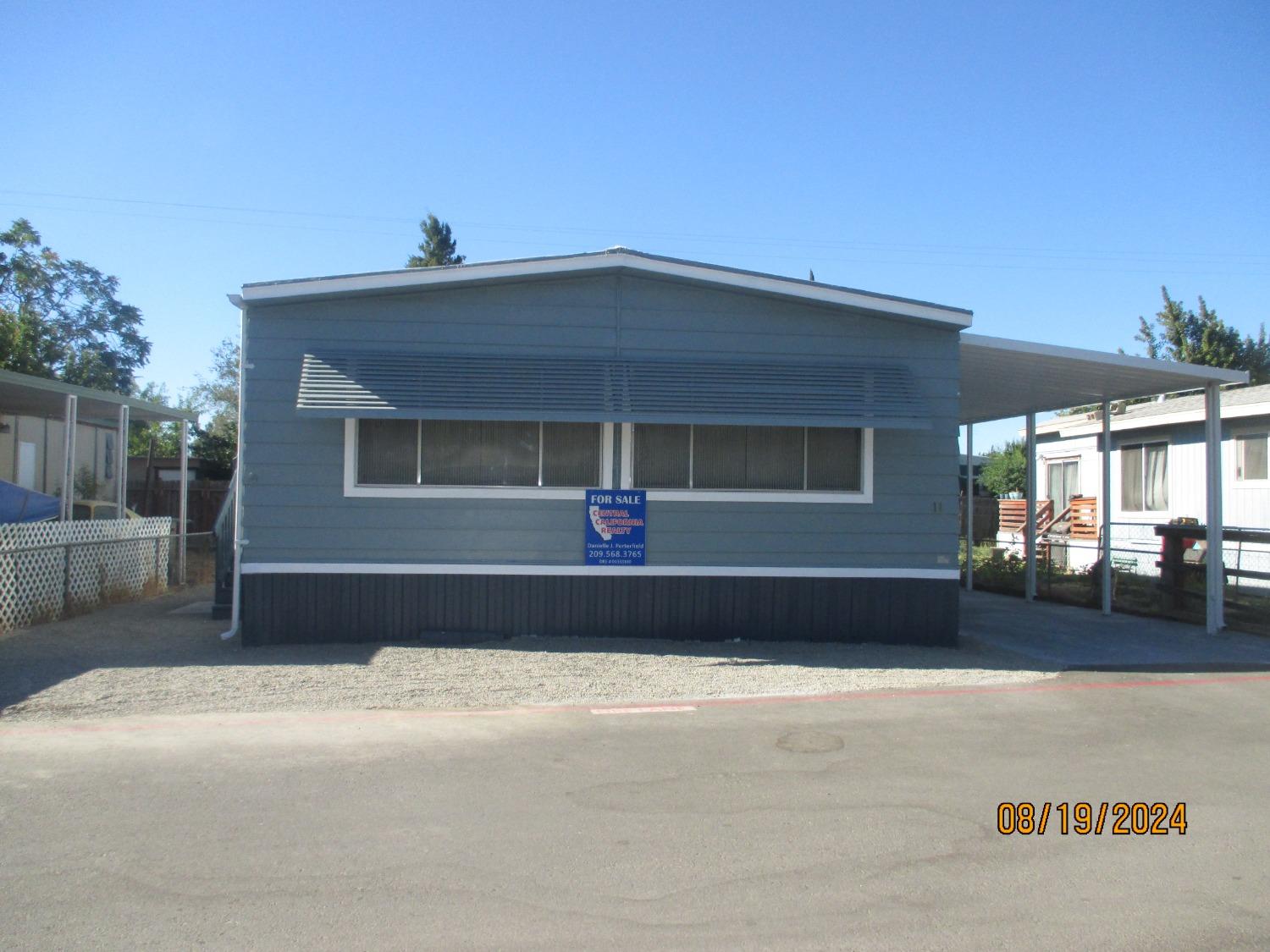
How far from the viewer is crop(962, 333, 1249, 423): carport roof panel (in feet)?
35.9

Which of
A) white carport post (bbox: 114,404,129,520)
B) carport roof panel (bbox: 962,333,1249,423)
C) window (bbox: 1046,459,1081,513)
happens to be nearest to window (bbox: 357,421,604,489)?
carport roof panel (bbox: 962,333,1249,423)

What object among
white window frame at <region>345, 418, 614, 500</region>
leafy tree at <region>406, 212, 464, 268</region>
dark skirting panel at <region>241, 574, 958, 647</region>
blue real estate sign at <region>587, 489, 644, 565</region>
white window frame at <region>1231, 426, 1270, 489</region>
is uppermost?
leafy tree at <region>406, 212, 464, 268</region>

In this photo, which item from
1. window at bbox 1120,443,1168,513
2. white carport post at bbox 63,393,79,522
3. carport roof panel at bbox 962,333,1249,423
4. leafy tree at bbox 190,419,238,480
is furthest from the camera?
leafy tree at bbox 190,419,238,480

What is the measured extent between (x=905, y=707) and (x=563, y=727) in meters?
2.82

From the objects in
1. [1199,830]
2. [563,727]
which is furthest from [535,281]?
[1199,830]

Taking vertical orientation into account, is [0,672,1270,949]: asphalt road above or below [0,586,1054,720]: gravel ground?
below

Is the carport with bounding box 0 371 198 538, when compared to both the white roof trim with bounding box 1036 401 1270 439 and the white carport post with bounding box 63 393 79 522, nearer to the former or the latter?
the white carport post with bounding box 63 393 79 522

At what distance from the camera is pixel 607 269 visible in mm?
10219

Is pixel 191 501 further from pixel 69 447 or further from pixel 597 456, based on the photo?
pixel 597 456

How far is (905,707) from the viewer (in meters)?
7.93

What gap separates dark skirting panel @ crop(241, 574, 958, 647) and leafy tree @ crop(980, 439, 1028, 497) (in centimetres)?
2753

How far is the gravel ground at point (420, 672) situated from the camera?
789cm

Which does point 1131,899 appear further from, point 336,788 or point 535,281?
point 535,281

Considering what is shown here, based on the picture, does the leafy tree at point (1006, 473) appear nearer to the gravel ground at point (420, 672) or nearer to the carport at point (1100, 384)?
the carport at point (1100, 384)
